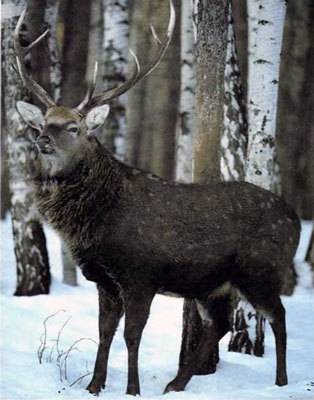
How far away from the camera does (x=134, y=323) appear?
717 cm

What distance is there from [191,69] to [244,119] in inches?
146

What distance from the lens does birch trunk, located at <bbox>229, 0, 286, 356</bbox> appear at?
8.56 m

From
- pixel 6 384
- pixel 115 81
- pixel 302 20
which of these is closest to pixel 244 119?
pixel 115 81

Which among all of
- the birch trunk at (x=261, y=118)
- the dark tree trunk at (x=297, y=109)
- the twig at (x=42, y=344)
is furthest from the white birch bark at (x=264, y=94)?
the dark tree trunk at (x=297, y=109)

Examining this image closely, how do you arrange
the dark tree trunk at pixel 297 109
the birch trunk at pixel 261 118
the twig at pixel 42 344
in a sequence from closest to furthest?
the twig at pixel 42 344 → the birch trunk at pixel 261 118 → the dark tree trunk at pixel 297 109

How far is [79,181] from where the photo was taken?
7.30 metres

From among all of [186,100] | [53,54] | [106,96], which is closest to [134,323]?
[106,96]

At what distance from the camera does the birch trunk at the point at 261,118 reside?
8.56m

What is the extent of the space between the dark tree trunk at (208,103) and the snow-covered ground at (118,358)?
0.37m

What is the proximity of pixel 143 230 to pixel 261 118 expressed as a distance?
2.07 metres

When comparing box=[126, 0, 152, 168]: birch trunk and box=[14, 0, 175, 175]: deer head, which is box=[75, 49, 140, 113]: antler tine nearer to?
box=[14, 0, 175, 175]: deer head

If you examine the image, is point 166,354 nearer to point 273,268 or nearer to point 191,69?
point 273,268

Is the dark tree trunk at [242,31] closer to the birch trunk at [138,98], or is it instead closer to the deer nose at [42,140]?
the birch trunk at [138,98]

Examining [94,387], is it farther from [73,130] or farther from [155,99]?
[155,99]
